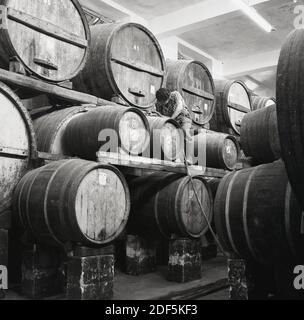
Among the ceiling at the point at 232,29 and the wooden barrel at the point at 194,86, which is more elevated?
the ceiling at the point at 232,29

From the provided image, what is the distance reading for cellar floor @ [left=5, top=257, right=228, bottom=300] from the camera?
Result: 12.0ft

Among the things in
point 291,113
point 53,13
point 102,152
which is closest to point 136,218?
point 102,152

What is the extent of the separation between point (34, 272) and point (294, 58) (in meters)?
2.75

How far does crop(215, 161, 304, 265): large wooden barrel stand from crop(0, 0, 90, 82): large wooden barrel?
7.57 ft

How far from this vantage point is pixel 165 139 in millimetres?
4594

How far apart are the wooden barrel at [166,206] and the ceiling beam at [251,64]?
22.4ft

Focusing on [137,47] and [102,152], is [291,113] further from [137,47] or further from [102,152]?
[137,47]

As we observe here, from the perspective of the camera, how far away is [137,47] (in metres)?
5.17

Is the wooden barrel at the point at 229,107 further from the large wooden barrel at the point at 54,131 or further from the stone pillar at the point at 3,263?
the stone pillar at the point at 3,263

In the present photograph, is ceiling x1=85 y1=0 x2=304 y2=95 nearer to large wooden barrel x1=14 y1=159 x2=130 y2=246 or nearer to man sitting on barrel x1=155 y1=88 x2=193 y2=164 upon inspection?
man sitting on barrel x1=155 y1=88 x2=193 y2=164

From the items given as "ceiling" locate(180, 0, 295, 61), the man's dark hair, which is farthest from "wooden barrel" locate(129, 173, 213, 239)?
"ceiling" locate(180, 0, 295, 61)

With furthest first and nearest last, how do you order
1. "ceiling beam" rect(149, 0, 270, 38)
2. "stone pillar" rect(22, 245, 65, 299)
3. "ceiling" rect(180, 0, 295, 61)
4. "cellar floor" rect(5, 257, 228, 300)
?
"ceiling" rect(180, 0, 295, 61)
"ceiling beam" rect(149, 0, 270, 38)
"cellar floor" rect(5, 257, 228, 300)
"stone pillar" rect(22, 245, 65, 299)

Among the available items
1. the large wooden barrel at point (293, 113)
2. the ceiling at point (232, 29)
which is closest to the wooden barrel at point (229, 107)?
the ceiling at point (232, 29)

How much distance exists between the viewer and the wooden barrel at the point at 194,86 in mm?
5930
